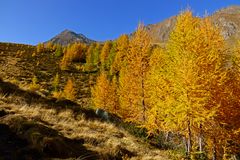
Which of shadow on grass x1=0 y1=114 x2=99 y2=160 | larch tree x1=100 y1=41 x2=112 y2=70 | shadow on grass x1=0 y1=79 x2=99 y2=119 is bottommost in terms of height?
shadow on grass x1=0 y1=114 x2=99 y2=160

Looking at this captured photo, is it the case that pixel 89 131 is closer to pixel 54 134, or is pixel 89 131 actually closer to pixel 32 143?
pixel 54 134

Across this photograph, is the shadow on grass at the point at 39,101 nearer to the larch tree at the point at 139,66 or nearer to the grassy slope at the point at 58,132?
the grassy slope at the point at 58,132

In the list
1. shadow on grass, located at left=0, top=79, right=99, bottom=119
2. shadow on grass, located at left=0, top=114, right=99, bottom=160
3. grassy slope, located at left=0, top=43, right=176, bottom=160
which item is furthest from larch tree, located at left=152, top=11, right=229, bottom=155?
shadow on grass, located at left=0, top=114, right=99, bottom=160

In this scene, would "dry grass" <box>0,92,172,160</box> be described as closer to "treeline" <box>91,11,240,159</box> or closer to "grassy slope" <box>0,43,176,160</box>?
"grassy slope" <box>0,43,176,160</box>

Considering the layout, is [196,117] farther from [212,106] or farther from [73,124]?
[73,124]

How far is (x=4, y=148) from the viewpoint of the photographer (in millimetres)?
10719

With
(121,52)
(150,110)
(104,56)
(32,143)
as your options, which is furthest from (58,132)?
(104,56)

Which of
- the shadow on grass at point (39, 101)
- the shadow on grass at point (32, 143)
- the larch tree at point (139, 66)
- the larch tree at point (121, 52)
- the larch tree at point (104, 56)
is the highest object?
the larch tree at point (104, 56)

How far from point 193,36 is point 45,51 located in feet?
447

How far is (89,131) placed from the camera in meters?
15.2

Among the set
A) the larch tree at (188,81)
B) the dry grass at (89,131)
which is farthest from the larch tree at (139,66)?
the dry grass at (89,131)

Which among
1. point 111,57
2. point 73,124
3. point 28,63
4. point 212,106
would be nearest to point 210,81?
point 212,106

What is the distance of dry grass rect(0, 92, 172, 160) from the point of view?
530 inches

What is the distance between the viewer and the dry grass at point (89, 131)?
44.2 feet
